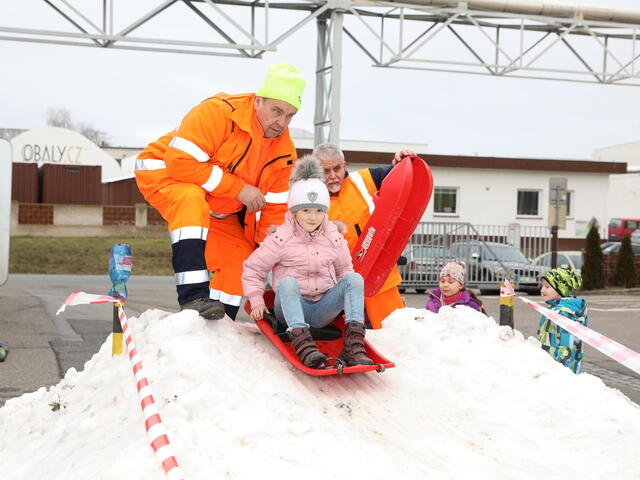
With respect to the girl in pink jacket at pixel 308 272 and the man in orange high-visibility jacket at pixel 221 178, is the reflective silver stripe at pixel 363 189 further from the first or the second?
the girl in pink jacket at pixel 308 272

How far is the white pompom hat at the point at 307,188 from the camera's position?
16.3 feet

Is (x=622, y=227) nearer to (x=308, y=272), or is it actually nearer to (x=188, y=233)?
(x=308, y=272)

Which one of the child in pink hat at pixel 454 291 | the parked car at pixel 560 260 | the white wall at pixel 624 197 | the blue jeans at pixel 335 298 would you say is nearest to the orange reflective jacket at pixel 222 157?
the blue jeans at pixel 335 298

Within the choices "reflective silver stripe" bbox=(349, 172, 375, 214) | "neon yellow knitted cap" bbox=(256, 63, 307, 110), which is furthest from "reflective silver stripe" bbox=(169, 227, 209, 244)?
"reflective silver stripe" bbox=(349, 172, 375, 214)

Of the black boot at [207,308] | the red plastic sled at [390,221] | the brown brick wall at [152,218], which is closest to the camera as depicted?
the black boot at [207,308]

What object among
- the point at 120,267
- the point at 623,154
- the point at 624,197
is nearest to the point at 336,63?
the point at 120,267

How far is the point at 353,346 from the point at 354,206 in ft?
Answer: 5.60

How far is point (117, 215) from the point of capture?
36250 mm

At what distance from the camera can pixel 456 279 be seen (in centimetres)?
721

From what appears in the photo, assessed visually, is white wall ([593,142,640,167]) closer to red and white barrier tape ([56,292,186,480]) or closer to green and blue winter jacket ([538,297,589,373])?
green and blue winter jacket ([538,297,589,373])

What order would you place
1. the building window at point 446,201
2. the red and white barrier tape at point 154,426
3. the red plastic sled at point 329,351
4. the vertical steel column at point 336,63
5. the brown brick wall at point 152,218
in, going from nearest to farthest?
the red and white barrier tape at point 154,426, the red plastic sled at point 329,351, the vertical steel column at point 336,63, the brown brick wall at point 152,218, the building window at point 446,201

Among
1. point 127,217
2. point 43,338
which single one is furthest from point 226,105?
point 127,217

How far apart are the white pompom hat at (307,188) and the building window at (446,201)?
104 feet

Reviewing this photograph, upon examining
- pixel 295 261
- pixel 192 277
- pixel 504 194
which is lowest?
pixel 192 277
